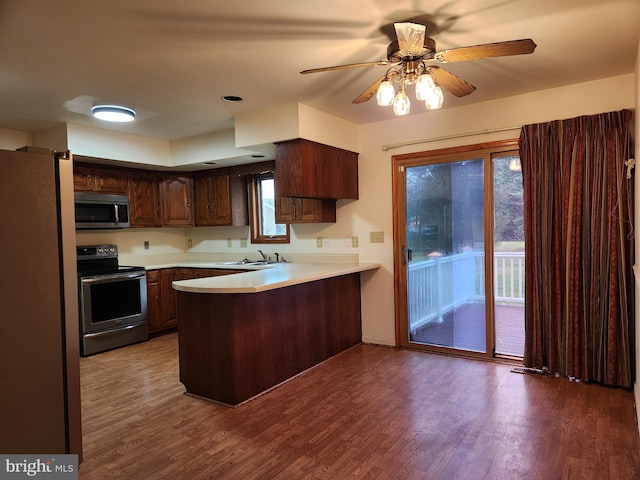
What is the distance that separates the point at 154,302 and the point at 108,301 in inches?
24.3

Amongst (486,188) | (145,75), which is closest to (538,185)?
(486,188)

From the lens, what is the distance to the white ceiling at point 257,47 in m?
2.07

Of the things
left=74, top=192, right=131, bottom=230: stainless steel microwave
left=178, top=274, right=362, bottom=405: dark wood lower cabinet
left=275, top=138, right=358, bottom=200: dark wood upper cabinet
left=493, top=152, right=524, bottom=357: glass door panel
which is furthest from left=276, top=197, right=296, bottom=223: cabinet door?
left=493, top=152, right=524, bottom=357: glass door panel

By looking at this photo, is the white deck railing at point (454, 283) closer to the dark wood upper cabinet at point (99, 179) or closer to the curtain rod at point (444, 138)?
the curtain rod at point (444, 138)

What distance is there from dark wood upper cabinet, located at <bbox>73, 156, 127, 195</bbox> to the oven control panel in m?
0.66

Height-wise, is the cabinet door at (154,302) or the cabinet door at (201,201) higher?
the cabinet door at (201,201)

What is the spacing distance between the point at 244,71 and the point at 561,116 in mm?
2571

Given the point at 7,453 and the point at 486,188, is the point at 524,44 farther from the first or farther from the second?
the point at 7,453

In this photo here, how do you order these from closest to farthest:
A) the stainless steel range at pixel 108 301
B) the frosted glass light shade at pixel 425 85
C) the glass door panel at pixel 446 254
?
the frosted glass light shade at pixel 425 85, the glass door panel at pixel 446 254, the stainless steel range at pixel 108 301

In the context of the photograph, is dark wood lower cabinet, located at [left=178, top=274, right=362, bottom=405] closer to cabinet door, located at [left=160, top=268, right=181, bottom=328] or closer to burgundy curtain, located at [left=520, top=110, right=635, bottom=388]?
burgundy curtain, located at [left=520, top=110, right=635, bottom=388]

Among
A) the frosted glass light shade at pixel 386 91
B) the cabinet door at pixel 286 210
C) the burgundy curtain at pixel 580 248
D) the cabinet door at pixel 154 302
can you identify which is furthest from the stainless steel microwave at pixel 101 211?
the burgundy curtain at pixel 580 248

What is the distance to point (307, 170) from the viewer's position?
3.73 meters

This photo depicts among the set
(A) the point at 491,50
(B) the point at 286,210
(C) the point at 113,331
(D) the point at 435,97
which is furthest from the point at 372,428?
(C) the point at 113,331

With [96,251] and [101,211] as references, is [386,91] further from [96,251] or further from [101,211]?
[96,251]
